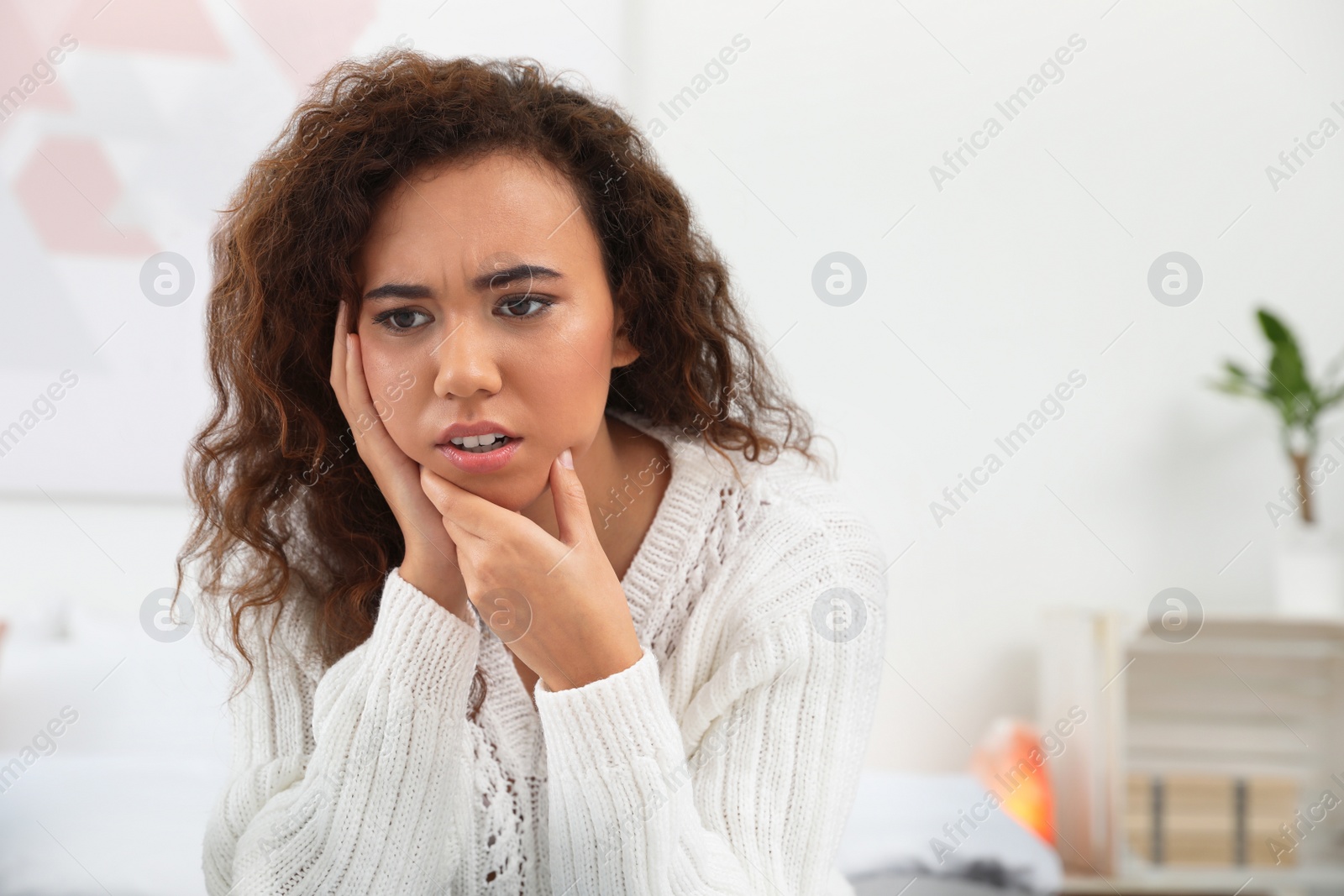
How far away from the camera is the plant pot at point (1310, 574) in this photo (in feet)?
6.87

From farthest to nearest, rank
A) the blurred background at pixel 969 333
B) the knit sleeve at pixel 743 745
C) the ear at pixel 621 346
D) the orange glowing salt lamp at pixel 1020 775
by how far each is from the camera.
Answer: the orange glowing salt lamp at pixel 1020 775 → the blurred background at pixel 969 333 → the ear at pixel 621 346 → the knit sleeve at pixel 743 745

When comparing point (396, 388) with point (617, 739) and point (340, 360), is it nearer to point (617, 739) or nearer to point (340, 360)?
point (340, 360)

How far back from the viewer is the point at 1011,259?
7.22 ft

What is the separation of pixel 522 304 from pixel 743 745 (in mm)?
437

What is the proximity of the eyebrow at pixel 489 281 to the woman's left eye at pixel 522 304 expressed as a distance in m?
0.02

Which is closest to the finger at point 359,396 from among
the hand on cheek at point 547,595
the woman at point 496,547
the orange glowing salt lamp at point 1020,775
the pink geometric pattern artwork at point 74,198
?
the woman at point 496,547

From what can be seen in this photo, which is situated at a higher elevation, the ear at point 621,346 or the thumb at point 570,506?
the ear at point 621,346

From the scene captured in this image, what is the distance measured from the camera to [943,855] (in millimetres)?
1572

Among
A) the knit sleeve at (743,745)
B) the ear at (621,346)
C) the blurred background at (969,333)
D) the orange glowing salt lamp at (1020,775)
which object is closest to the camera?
the knit sleeve at (743,745)

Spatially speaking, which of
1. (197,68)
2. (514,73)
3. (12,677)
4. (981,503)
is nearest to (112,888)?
(12,677)

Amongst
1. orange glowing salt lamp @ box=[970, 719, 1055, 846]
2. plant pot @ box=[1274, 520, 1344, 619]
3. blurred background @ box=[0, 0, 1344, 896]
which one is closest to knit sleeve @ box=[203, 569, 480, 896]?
blurred background @ box=[0, 0, 1344, 896]

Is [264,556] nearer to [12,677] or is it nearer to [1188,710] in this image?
[12,677]

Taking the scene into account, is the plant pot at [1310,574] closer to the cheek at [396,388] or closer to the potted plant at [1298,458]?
the potted plant at [1298,458]

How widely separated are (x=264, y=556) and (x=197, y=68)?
1.29 metres
